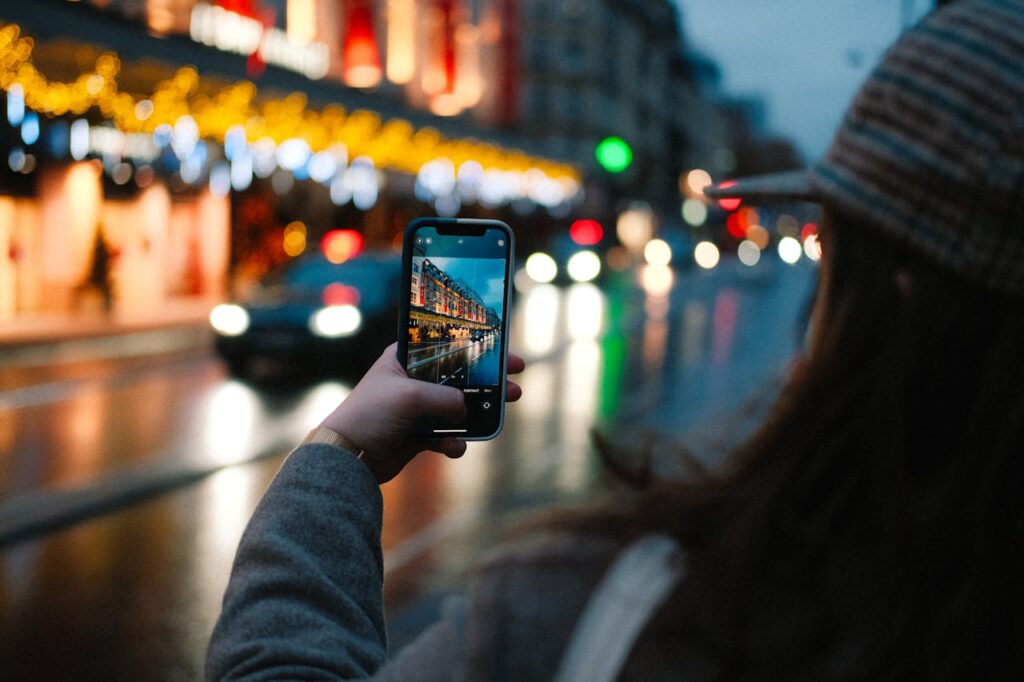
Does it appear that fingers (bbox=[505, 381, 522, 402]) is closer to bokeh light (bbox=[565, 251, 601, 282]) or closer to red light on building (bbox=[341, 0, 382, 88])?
red light on building (bbox=[341, 0, 382, 88])

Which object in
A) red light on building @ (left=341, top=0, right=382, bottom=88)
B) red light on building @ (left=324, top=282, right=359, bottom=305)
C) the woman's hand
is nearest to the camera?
the woman's hand

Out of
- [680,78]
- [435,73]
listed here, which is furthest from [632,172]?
[680,78]

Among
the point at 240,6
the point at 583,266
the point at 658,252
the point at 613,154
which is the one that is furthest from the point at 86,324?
the point at 658,252

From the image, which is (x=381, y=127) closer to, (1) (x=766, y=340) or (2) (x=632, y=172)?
(1) (x=766, y=340)

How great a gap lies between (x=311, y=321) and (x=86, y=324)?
832cm

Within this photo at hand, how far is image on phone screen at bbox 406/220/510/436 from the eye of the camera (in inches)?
68.2

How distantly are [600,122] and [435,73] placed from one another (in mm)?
42514

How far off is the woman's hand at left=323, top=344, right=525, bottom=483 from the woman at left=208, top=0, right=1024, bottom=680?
49 centimetres

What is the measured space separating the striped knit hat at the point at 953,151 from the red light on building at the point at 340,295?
15.5m

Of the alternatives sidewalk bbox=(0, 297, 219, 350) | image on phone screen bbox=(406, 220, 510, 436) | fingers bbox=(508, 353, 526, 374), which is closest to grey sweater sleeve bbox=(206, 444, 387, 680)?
image on phone screen bbox=(406, 220, 510, 436)

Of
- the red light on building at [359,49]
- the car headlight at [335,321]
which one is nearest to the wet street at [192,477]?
the car headlight at [335,321]

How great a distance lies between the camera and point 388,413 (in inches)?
60.5

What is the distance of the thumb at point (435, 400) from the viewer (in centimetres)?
155

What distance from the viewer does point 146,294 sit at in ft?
89.4
